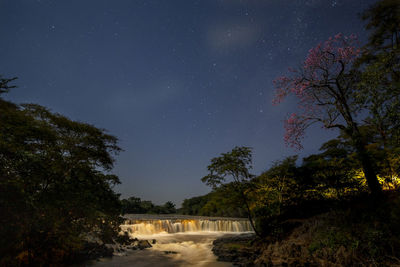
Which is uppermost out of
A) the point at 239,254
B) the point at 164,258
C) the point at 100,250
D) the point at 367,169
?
the point at 367,169

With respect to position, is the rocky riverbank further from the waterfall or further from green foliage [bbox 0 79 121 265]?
the waterfall

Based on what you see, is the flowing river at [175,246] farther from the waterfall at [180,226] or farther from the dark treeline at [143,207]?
the dark treeline at [143,207]

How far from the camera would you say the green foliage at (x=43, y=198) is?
5973 mm

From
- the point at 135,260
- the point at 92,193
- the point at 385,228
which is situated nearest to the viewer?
the point at 385,228

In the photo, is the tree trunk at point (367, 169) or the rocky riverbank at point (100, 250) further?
the rocky riverbank at point (100, 250)

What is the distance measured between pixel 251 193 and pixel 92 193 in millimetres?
8657

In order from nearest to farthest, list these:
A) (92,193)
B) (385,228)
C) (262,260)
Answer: (385,228) < (92,193) < (262,260)

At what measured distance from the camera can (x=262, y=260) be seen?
33.5ft

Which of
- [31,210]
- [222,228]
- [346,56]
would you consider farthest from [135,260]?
[346,56]

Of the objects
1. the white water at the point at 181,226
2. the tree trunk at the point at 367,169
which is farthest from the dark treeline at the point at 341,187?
the white water at the point at 181,226

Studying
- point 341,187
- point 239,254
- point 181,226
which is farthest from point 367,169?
point 181,226

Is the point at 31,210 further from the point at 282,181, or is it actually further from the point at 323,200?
the point at 323,200

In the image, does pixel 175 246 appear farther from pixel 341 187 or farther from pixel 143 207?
pixel 143 207

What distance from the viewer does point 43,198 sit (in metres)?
6.75
